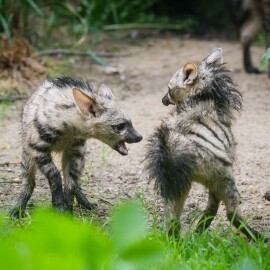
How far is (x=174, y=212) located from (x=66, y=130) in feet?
3.08

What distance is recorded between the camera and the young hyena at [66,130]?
404cm

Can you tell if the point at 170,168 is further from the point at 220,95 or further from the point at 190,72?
the point at 190,72

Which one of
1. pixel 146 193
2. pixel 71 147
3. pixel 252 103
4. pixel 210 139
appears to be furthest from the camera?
pixel 252 103

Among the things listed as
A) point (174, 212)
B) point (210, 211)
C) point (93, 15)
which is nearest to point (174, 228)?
point (174, 212)

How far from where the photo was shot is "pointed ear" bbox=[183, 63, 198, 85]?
3.79 metres

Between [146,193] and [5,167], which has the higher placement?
[146,193]

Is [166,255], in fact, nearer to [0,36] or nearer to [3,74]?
[3,74]

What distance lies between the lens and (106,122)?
4.20 m

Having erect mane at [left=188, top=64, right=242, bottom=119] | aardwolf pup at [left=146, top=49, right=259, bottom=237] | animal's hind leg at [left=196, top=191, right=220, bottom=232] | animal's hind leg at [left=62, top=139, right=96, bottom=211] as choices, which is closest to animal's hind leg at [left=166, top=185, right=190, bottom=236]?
aardwolf pup at [left=146, top=49, right=259, bottom=237]

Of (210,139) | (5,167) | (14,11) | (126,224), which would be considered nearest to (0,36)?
(14,11)

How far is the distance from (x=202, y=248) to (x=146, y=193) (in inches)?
48.7

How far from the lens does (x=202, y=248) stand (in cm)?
342

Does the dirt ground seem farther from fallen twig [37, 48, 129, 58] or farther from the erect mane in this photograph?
the erect mane

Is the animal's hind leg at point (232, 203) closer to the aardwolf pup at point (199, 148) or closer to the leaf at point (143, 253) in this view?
the aardwolf pup at point (199, 148)
